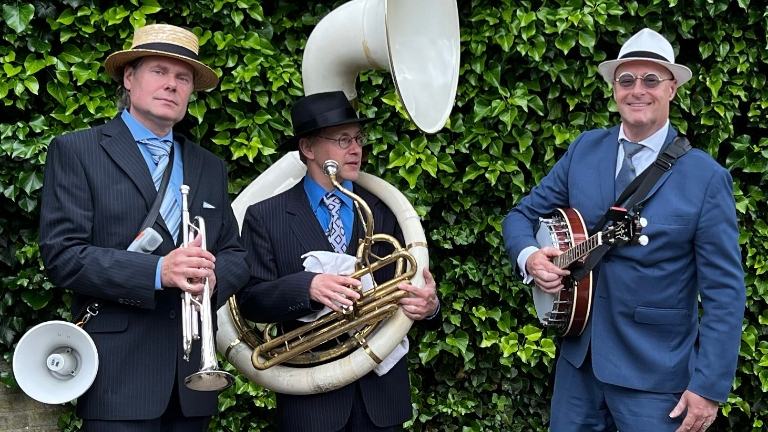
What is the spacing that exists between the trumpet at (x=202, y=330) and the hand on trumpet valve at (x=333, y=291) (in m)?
0.47

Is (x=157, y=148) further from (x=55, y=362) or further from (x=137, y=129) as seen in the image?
(x=55, y=362)

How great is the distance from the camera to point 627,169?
3.68 m

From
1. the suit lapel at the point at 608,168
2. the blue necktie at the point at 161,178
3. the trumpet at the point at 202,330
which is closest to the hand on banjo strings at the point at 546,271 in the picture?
the suit lapel at the point at 608,168

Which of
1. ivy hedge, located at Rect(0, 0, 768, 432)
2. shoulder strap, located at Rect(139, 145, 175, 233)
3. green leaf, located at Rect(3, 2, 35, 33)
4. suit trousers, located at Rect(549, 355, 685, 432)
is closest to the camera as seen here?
shoulder strap, located at Rect(139, 145, 175, 233)

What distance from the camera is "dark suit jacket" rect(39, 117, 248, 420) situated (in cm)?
313

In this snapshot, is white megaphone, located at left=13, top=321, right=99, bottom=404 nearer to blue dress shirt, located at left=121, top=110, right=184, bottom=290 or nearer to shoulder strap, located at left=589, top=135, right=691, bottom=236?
blue dress shirt, located at left=121, top=110, right=184, bottom=290

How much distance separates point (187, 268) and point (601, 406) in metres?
1.69

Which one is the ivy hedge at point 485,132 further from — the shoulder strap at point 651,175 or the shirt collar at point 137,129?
the shoulder strap at point 651,175

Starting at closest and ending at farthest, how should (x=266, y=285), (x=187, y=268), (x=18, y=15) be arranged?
(x=187, y=268) < (x=266, y=285) < (x=18, y=15)

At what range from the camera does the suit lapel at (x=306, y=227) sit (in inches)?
147

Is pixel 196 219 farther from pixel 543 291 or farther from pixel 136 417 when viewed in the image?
pixel 543 291

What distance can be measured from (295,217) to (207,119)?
1.48m

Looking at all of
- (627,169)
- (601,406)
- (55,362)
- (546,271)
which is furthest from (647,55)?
(55,362)

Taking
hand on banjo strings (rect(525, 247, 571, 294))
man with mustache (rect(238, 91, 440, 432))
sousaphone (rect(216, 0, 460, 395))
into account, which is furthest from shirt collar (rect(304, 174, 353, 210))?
hand on banjo strings (rect(525, 247, 571, 294))
